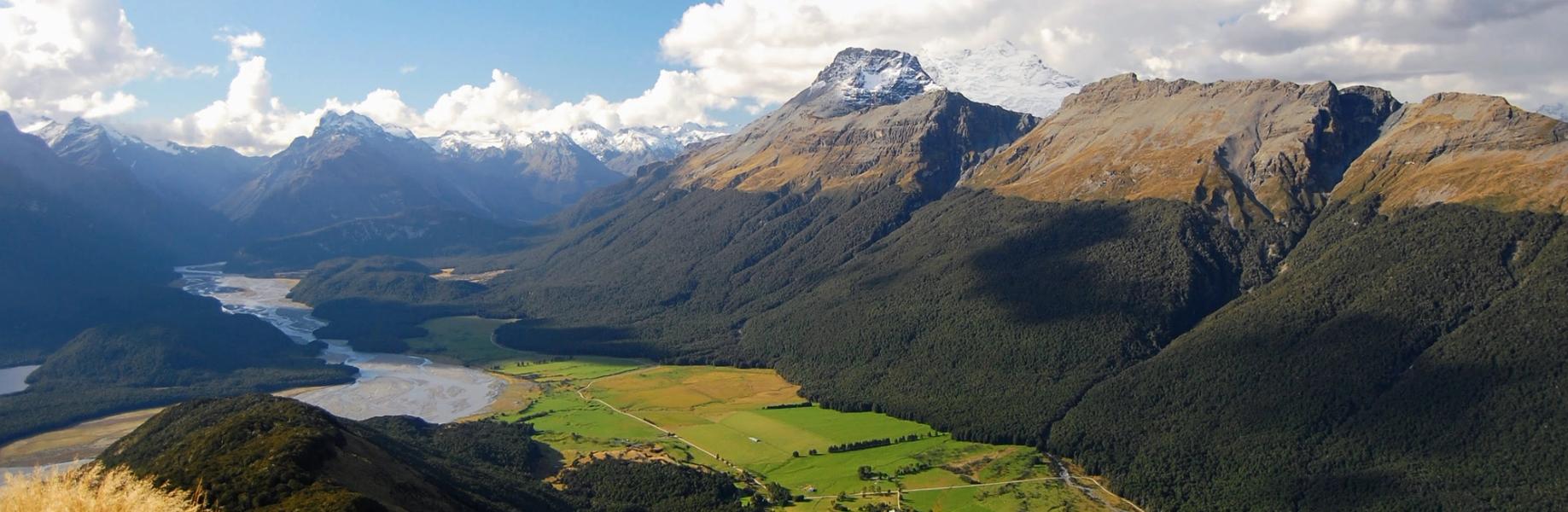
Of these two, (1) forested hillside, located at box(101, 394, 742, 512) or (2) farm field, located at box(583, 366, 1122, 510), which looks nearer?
(1) forested hillside, located at box(101, 394, 742, 512)

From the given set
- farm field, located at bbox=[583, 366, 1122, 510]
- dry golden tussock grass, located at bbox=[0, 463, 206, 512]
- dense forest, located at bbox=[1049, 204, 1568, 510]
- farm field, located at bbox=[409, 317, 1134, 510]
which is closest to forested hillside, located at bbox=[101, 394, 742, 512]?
farm field, located at bbox=[409, 317, 1134, 510]

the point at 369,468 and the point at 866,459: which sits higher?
the point at 369,468

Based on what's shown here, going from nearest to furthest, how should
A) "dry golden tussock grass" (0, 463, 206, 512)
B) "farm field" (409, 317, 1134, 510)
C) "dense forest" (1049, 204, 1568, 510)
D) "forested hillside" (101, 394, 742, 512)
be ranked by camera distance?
"dry golden tussock grass" (0, 463, 206, 512)
"forested hillside" (101, 394, 742, 512)
"dense forest" (1049, 204, 1568, 510)
"farm field" (409, 317, 1134, 510)

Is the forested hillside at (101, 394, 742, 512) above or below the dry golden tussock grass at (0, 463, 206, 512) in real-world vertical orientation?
below

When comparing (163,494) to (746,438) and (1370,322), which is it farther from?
(1370,322)

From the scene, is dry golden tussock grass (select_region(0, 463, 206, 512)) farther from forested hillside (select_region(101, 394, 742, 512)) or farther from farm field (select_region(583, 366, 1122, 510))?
farm field (select_region(583, 366, 1122, 510))

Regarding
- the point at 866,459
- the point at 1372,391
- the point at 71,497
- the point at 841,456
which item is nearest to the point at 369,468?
the point at 71,497

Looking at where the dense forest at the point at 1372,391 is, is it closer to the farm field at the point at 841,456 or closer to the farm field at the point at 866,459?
the farm field at the point at 866,459

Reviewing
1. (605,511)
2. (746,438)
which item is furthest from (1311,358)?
(605,511)

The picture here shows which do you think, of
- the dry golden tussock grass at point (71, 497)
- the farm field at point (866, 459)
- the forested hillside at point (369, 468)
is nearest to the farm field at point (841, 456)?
the farm field at point (866, 459)

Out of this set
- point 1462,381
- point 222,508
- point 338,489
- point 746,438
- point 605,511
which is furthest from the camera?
point 746,438

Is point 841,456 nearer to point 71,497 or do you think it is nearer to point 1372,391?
point 1372,391
